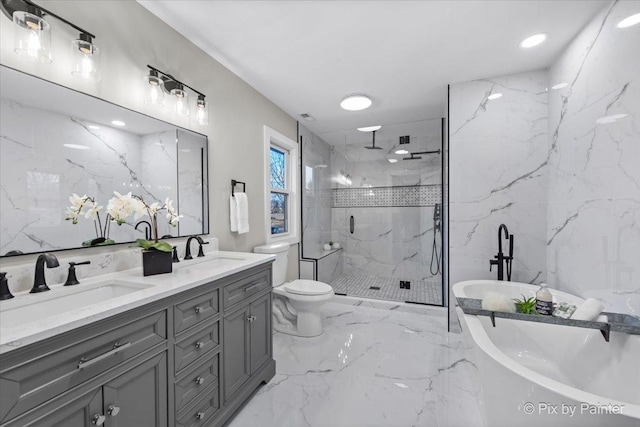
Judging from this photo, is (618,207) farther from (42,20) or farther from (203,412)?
(42,20)

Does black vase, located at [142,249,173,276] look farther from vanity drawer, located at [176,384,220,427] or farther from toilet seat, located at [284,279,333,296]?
toilet seat, located at [284,279,333,296]

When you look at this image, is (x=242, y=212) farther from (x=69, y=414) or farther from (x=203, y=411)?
(x=69, y=414)

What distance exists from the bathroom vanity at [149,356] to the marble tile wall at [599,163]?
7.07 ft

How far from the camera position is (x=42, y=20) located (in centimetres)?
116

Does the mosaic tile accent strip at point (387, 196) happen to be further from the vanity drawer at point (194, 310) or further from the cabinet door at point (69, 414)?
the cabinet door at point (69, 414)

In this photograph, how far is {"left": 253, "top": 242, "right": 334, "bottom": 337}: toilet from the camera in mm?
2597

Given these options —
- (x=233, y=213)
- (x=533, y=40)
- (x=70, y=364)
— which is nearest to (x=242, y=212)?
(x=233, y=213)

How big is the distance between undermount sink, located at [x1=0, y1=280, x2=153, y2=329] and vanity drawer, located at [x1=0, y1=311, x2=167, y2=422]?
0.21m

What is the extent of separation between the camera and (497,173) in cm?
257

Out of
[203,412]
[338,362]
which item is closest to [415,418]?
[338,362]

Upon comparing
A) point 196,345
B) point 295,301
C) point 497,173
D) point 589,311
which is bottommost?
point 295,301

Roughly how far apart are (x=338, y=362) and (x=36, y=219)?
84.3 inches

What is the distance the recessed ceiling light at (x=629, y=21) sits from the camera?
141 cm

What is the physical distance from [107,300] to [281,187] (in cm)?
249
